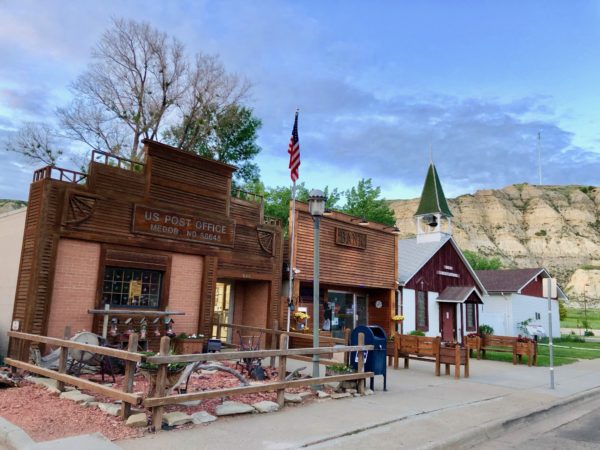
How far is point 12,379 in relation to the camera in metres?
9.04

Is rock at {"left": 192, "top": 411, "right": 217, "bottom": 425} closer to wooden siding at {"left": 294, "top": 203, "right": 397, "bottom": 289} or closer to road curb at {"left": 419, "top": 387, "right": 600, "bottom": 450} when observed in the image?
road curb at {"left": 419, "top": 387, "right": 600, "bottom": 450}

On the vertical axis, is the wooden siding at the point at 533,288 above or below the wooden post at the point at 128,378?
above

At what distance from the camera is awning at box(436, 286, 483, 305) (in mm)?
26609

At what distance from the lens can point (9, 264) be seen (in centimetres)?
1233

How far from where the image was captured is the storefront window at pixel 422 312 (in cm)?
2555

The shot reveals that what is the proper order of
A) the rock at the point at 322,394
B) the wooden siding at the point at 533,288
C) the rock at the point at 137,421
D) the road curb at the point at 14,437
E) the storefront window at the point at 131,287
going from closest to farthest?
1. the road curb at the point at 14,437
2. the rock at the point at 137,421
3. the rock at the point at 322,394
4. the storefront window at the point at 131,287
5. the wooden siding at the point at 533,288

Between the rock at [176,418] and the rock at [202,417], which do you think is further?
the rock at [202,417]

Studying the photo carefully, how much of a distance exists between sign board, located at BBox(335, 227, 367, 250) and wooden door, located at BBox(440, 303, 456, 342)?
A: 9415 millimetres

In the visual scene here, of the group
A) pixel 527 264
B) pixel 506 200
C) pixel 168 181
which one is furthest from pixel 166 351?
pixel 506 200

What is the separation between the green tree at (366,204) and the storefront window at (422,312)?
18061 mm

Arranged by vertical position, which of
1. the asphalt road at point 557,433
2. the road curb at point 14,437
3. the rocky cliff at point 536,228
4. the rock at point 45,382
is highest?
the rocky cliff at point 536,228

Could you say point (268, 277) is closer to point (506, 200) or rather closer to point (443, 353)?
point (443, 353)

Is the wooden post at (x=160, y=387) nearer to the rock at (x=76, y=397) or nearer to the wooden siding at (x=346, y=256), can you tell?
the rock at (x=76, y=397)

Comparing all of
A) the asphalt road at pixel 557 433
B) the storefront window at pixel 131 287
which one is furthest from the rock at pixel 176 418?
the storefront window at pixel 131 287
